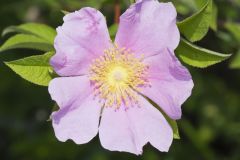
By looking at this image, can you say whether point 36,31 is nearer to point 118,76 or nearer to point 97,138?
point 118,76

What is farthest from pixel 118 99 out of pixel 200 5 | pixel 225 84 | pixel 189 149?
pixel 225 84

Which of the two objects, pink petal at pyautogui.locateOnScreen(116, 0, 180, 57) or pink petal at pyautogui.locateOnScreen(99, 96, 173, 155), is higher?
pink petal at pyautogui.locateOnScreen(116, 0, 180, 57)

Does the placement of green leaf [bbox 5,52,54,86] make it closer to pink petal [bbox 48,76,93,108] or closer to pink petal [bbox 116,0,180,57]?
pink petal [bbox 48,76,93,108]

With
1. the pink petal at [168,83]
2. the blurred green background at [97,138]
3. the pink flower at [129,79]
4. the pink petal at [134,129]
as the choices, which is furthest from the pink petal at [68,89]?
the blurred green background at [97,138]

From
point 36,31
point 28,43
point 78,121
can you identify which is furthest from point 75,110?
point 36,31

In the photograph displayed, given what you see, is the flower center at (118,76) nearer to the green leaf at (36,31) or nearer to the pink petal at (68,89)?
the pink petal at (68,89)

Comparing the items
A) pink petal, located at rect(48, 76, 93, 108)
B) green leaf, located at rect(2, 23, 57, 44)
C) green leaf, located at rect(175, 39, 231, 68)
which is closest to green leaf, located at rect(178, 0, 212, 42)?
green leaf, located at rect(175, 39, 231, 68)
